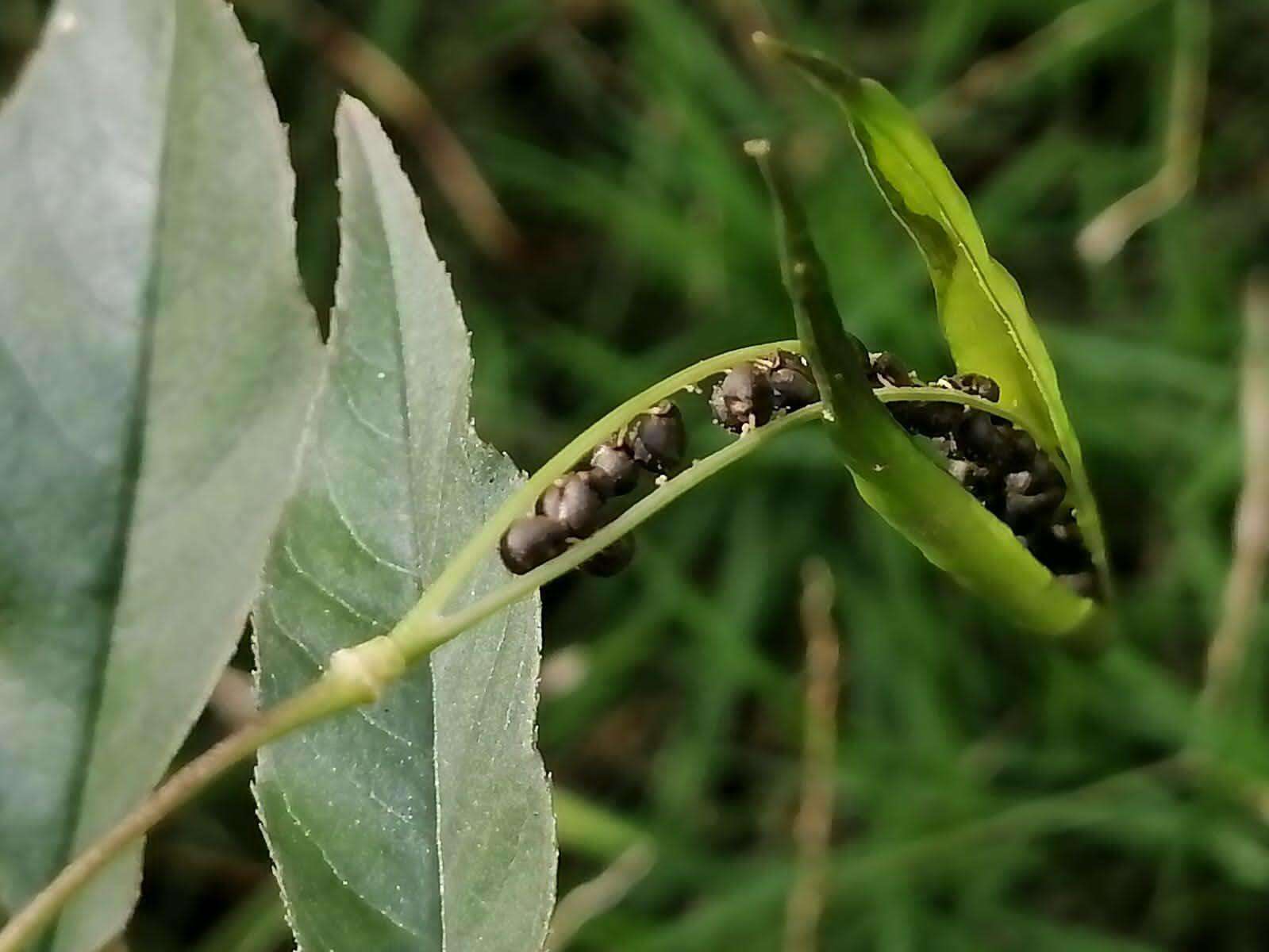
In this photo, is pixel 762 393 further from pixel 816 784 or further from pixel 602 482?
pixel 816 784

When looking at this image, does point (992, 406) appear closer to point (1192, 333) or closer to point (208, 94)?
point (208, 94)

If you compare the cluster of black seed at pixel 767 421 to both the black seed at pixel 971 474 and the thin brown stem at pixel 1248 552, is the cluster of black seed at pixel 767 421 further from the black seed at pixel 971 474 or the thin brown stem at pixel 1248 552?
the thin brown stem at pixel 1248 552

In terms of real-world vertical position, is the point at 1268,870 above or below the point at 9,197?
below

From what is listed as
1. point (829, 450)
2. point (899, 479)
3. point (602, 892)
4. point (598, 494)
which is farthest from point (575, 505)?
point (829, 450)

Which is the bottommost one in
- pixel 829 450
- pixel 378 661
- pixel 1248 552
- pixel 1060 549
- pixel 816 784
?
pixel 816 784

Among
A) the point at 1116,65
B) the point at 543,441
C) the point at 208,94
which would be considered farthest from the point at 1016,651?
the point at 208,94

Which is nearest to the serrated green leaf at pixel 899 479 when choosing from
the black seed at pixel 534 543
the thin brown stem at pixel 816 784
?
the black seed at pixel 534 543
